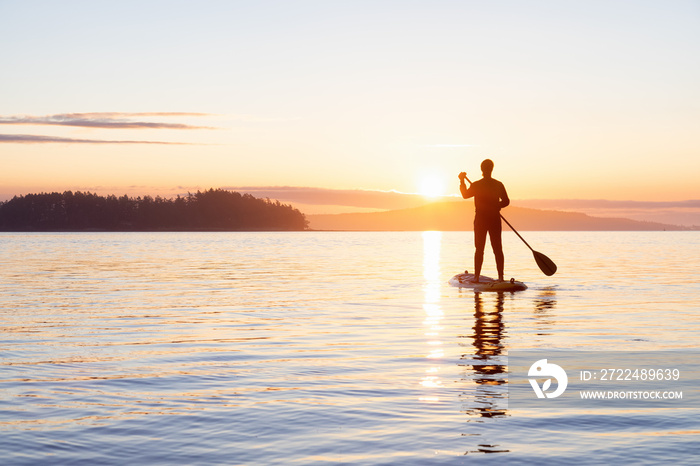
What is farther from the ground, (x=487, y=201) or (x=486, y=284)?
(x=487, y=201)

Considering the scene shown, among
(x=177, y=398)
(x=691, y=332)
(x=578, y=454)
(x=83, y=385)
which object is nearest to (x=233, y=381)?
(x=177, y=398)

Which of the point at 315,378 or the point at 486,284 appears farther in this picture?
the point at 486,284

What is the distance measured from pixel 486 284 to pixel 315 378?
12.5m

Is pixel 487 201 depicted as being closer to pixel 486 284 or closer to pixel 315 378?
pixel 486 284

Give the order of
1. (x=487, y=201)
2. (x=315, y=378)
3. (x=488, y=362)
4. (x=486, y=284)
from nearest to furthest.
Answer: (x=315, y=378) → (x=488, y=362) → (x=487, y=201) → (x=486, y=284)

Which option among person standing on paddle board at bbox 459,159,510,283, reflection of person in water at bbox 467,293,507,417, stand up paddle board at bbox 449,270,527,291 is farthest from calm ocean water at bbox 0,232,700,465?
person standing on paddle board at bbox 459,159,510,283

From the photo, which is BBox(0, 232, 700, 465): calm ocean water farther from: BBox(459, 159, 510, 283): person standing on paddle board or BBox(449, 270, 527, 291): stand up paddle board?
BBox(459, 159, 510, 283): person standing on paddle board

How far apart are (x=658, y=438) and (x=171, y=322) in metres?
9.99

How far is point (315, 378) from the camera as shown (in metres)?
8.61

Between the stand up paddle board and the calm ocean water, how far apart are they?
94cm

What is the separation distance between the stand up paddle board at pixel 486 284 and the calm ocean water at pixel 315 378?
940 millimetres

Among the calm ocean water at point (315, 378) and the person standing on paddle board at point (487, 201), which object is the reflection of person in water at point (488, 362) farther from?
the person standing on paddle board at point (487, 201)

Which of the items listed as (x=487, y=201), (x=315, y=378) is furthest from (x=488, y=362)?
(x=487, y=201)

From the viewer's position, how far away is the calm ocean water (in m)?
5.88
